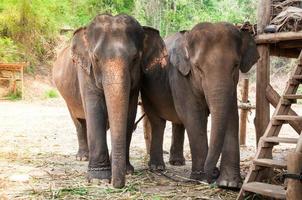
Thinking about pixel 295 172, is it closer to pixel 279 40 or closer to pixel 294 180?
pixel 294 180

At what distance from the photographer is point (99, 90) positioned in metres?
6.29

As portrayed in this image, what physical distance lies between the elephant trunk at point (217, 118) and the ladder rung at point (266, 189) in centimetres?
56

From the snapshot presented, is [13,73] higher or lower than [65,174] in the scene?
lower

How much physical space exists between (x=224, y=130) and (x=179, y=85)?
1.22m

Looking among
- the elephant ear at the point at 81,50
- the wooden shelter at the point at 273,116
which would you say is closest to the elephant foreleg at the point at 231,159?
the wooden shelter at the point at 273,116

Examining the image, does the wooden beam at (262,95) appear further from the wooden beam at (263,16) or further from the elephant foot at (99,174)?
the elephant foot at (99,174)

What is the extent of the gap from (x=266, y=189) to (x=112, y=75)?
6.33 feet

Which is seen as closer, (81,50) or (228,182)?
(228,182)

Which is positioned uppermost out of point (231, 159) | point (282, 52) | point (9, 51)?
point (282, 52)

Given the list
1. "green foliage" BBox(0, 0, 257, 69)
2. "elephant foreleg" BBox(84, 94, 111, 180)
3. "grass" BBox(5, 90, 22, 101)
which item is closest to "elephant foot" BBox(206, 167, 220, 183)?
"elephant foreleg" BBox(84, 94, 111, 180)

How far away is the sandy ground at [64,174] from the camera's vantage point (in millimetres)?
5492

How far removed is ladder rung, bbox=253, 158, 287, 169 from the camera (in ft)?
16.0

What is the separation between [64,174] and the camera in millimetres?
6746

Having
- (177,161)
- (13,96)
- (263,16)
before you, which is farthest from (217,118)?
(13,96)
